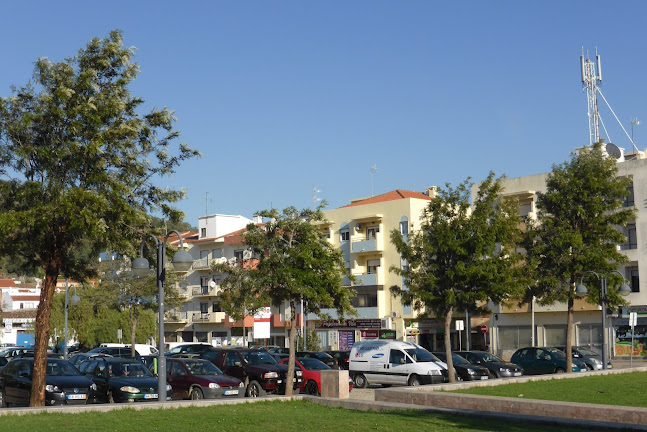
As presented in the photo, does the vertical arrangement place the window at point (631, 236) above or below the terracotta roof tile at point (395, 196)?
below

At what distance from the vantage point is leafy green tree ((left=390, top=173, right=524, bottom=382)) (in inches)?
1203

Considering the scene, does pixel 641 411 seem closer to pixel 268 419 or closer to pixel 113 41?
pixel 268 419

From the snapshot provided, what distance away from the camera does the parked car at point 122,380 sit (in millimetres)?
22688

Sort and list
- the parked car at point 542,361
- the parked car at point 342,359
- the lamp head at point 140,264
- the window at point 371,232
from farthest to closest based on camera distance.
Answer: the window at point 371,232 < the parked car at point 342,359 < the parked car at point 542,361 < the lamp head at point 140,264

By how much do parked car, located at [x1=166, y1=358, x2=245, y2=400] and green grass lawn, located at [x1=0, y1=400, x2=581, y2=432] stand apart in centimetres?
497

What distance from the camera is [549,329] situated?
5494 centimetres

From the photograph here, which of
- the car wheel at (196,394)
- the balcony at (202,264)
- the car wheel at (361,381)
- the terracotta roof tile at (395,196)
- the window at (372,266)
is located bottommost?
the car wheel at (361,381)

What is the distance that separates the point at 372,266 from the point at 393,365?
3603cm

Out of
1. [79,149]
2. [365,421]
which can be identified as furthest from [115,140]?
[365,421]

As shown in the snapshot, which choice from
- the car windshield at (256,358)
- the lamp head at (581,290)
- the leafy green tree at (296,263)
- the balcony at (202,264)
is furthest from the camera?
the balcony at (202,264)

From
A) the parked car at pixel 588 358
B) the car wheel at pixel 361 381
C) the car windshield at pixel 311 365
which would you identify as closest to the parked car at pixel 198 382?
the car windshield at pixel 311 365

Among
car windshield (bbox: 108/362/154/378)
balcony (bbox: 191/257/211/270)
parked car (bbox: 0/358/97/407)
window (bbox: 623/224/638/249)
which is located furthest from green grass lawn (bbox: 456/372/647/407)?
balcony (bbox: 191/257/211/270)

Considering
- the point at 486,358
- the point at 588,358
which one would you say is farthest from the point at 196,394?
the point at 588,358

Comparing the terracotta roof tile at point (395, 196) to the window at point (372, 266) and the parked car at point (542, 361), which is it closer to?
the window at point (372, 266)
